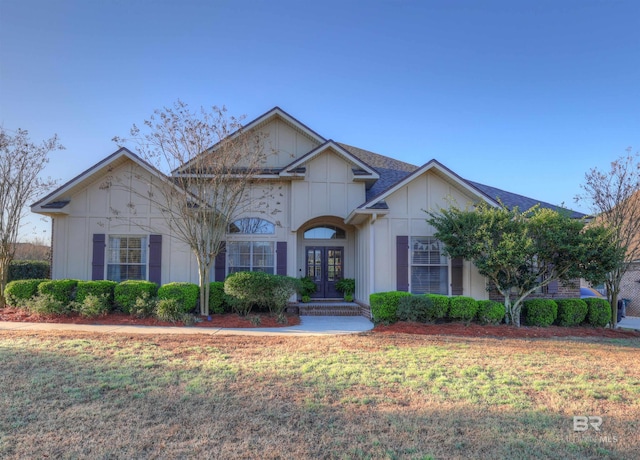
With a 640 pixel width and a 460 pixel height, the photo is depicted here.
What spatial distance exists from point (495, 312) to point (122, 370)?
915cm

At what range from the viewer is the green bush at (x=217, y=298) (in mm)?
11023

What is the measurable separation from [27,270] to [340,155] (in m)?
15.4

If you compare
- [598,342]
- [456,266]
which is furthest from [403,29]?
[598,342]

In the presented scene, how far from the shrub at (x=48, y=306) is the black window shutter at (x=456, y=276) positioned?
11.3 metres

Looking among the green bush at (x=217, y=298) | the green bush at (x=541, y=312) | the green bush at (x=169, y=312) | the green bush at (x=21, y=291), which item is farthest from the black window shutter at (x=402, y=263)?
the green bush at (x=21, y=291)

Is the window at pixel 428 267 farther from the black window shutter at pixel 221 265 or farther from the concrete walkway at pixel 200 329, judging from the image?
the black window shutter at pixel 221 265

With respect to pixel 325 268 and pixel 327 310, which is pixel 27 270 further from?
pixel 327 310

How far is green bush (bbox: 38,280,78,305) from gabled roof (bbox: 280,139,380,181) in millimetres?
7175

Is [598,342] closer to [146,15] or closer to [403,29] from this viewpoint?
[403,29]

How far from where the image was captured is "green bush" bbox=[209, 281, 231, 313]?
11023mm

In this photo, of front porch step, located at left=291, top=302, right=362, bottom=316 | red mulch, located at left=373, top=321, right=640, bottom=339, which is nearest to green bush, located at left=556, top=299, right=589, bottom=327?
red mulch, located at left=373, top=321, right=640, bottom=339

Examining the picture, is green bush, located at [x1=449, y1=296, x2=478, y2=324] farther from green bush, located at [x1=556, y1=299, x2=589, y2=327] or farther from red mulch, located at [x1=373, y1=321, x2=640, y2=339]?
green bush, located at [x1=556, y1=299, x2=589, y2=327]

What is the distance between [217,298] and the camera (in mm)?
11047

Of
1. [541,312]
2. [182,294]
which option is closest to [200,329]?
[182,294]
